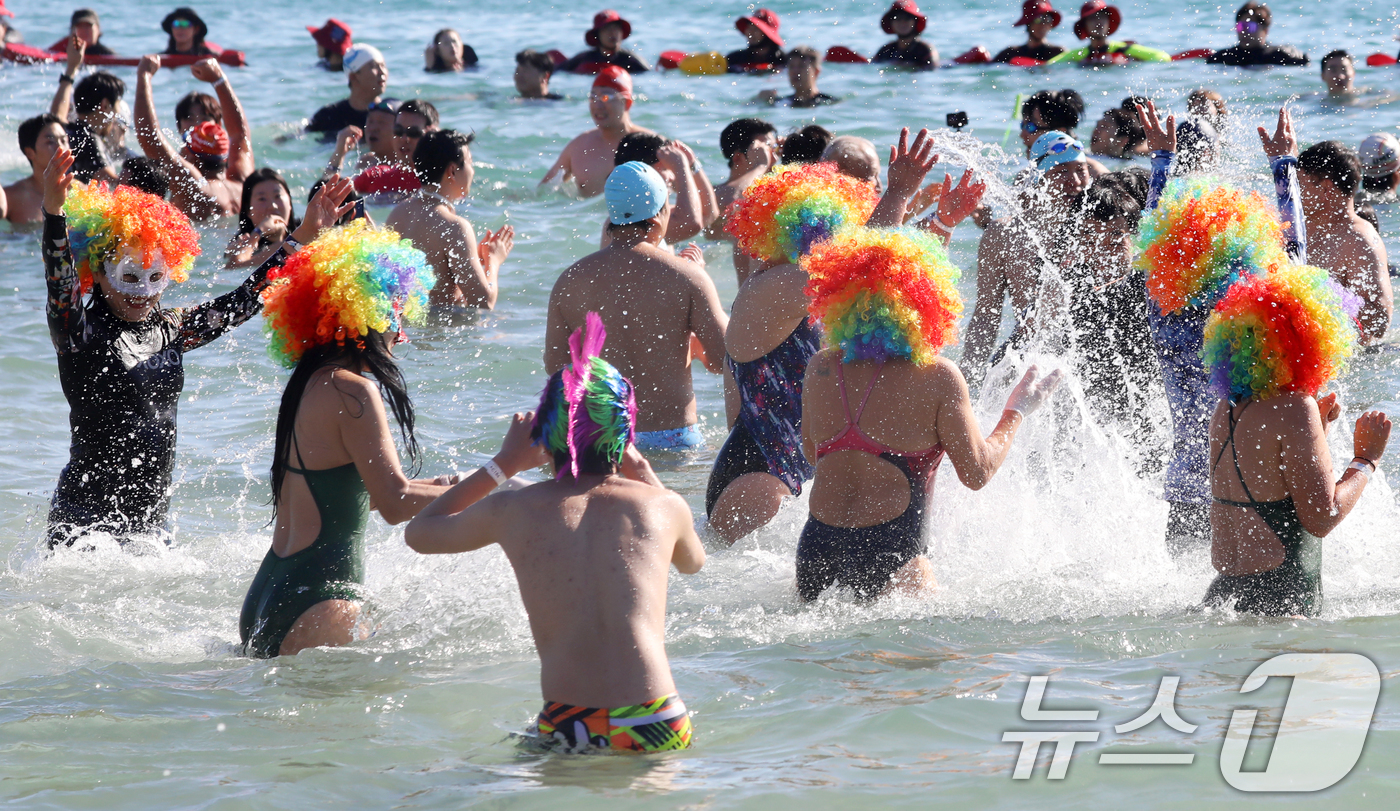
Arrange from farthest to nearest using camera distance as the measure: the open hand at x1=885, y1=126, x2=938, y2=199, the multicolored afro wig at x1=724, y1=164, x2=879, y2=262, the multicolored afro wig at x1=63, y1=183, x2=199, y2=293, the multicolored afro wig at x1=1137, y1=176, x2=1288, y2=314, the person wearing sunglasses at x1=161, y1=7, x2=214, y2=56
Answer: the person wearing sunglasses at x1=161, y1=7, x2=214, y2=56 < the multicolored afro wig at x1=724, y1=164, x2=879, y2=262 < the open hand at x1=885, y1=126, x2=938, y2=199 < the multicolored afro wig at x1=63, y1=183, x2=199, y2=293 < the multicolored afro wig at x1=1137, y1=176, x2=1288, y2=314

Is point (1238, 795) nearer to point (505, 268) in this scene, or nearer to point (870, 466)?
point (870, 466)

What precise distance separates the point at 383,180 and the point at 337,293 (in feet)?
27.0

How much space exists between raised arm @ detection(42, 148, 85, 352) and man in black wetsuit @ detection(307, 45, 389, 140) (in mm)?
7523

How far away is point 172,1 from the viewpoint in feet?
109

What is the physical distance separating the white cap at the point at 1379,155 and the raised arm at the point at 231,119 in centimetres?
852

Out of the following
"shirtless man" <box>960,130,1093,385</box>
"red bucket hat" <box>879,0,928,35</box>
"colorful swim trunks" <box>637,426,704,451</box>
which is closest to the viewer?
"shirtless man" <box>960,130,1093,385</box>

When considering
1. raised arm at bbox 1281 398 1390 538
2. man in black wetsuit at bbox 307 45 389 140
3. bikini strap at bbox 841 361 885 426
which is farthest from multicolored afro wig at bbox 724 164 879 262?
man in black wetsuit at bbox 307 45 389 140

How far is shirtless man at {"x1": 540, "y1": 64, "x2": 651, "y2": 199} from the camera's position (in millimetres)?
11039

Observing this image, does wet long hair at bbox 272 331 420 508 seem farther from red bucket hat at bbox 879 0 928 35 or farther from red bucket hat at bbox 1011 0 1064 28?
red bucket hat at bbox 879 0 928 35

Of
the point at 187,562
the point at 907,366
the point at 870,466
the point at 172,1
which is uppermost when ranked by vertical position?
the point at 172,1

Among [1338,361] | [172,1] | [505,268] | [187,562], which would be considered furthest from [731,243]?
[172,1]

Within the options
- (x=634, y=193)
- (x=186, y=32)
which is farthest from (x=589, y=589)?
(x=186, y=32)

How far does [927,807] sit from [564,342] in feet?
11.5

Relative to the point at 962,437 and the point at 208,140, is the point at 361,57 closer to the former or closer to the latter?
the point at 208,140
